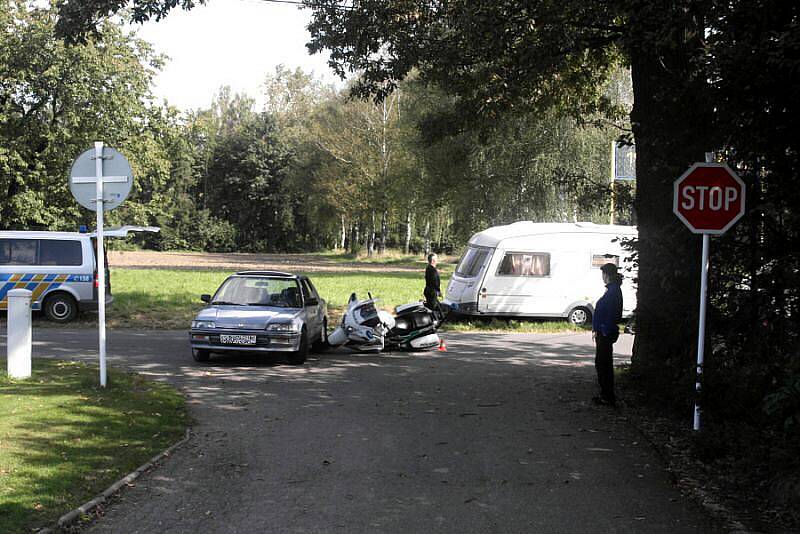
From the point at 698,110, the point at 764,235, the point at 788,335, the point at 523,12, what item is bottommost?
the point at 788,335

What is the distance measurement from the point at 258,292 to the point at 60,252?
27.0 feet

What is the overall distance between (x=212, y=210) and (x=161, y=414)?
82.8 m

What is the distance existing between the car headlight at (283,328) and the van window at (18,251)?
31.9ft

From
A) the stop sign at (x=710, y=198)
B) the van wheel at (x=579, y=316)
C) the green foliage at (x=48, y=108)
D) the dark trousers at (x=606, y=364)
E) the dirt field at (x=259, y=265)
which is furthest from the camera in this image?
the dirt field at (x=259, y=265)

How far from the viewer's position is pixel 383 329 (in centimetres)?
1667

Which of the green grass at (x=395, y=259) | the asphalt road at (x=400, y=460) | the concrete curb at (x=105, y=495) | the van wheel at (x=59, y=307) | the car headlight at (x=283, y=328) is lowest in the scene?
the asphalt road at (x=400, y=460)

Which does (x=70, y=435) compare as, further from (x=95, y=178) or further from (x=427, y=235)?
(x=427, y=235)

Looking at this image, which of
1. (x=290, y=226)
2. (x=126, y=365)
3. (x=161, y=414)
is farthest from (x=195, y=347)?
(x=290, y=226)

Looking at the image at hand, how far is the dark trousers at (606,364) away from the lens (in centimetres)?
1043

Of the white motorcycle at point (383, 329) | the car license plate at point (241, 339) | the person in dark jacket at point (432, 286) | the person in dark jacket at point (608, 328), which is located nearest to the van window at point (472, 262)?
the person in dark jacket at point (432, 286)

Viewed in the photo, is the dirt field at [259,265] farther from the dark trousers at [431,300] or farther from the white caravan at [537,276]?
the dark trousers at [431,300]

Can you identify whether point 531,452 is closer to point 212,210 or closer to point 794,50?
point 794,50

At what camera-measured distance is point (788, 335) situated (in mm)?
6848

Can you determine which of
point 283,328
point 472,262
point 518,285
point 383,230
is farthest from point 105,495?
point 383,230
